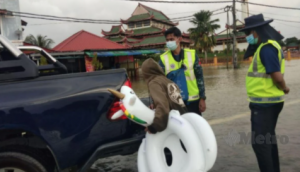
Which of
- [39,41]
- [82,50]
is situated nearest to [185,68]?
[82,50]

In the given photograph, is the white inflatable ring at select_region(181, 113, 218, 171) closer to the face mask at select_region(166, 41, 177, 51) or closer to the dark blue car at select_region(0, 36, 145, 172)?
the dark blue car at select_region(0, 36, 145, 172)

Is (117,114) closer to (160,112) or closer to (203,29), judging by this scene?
(160,112)

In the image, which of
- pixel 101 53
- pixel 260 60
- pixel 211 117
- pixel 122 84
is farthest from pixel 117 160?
pixel 101 53

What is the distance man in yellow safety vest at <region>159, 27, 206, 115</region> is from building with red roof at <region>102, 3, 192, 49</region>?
37.7 metres

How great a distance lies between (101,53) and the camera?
2161 centimetres

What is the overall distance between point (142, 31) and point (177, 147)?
4932 cm

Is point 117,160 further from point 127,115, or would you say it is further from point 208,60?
point 208,60

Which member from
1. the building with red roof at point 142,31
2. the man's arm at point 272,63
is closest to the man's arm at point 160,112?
the man's arm at point 272,63

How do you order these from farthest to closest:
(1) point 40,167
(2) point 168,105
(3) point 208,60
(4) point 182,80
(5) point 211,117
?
1. (3) point 208,60
2. (5) point 211,117
3. (4) point 182,80
4. (2) point 168,105
5. (1) point 40,167

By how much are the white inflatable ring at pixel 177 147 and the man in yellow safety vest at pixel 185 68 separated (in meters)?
0.90

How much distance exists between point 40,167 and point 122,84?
→ 99cm

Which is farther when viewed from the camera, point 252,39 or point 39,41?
point 39,41

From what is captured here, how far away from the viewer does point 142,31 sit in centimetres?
5112

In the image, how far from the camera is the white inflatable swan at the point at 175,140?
2.50 metres
